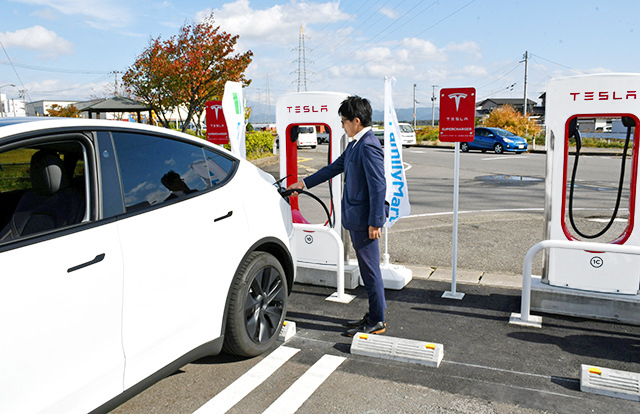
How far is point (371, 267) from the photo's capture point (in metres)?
4.20

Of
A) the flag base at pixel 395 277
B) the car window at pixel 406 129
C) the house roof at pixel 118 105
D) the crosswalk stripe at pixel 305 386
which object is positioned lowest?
the crosswalk stripe at pixel 305 386

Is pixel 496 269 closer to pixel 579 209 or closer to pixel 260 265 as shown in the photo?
pixel 260 265

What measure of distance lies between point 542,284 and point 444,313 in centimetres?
92

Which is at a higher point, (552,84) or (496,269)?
(552,84)

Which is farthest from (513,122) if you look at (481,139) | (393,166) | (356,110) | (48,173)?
(48,173)

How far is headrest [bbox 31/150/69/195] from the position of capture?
8.67ft

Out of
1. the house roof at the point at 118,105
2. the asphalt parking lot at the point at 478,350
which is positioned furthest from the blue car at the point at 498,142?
the asphalt parking lot at the point at 478,350

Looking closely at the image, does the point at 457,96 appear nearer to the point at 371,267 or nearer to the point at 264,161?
the point at 371,267

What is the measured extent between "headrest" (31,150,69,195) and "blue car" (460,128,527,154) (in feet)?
82.9

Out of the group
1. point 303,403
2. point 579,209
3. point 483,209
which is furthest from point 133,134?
point 579,209

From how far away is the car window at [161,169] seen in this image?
282 cm

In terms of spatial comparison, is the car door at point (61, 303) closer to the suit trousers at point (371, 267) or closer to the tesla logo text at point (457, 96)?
the suit trousers at point (371, 267)

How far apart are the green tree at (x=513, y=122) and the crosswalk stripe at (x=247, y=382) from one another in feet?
114

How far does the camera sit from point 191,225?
3055 millimetres
